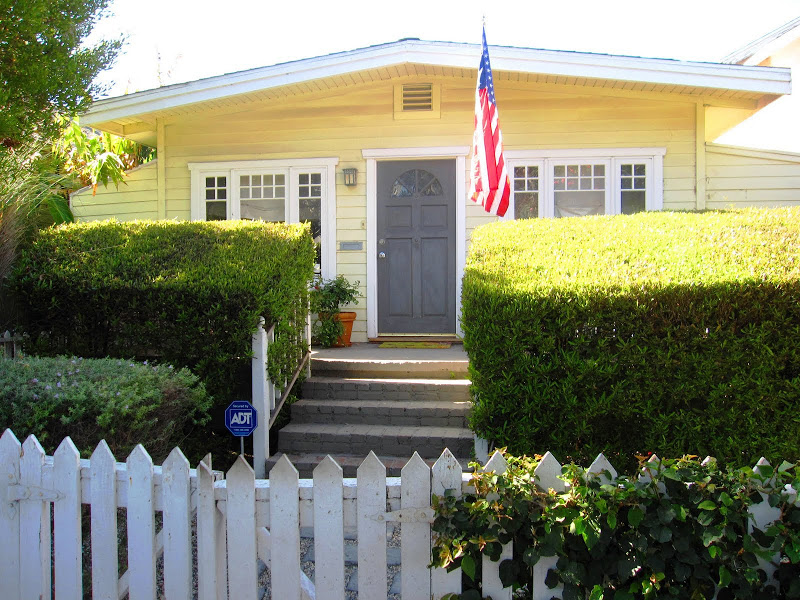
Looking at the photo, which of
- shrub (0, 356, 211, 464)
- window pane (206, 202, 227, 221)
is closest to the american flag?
shrub (0, 356, 211, 464)

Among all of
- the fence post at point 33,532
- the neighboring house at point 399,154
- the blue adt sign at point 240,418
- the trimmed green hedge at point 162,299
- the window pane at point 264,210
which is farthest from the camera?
the window pane at point 264,210

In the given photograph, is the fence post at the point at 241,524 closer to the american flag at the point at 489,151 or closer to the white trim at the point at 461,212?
the american flag at the point at 489,151

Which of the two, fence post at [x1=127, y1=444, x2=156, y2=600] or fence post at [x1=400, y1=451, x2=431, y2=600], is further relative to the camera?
fence post at [x1=127, y1=444, x2=156, y2=600]

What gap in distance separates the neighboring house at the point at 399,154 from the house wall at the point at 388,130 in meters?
0.02

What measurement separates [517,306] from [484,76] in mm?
3272

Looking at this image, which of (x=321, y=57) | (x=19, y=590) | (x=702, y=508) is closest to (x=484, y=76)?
(x=321, y=57)

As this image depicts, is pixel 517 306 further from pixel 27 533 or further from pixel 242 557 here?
pixel 27 533

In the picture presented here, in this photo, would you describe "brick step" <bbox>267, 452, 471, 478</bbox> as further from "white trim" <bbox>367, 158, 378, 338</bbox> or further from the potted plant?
"white trim" <bbox>367, 158, 378, 338</bbox>

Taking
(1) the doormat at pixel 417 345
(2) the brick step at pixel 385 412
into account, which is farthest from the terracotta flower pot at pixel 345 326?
(2) the brick step at pixel 385 412

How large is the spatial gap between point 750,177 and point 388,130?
434cm

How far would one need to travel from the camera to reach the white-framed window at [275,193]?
8055 mm

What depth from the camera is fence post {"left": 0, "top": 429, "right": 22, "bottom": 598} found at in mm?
2623

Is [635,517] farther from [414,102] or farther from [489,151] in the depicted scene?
[414,102]

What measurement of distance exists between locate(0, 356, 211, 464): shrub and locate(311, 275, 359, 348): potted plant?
12.2 ft
